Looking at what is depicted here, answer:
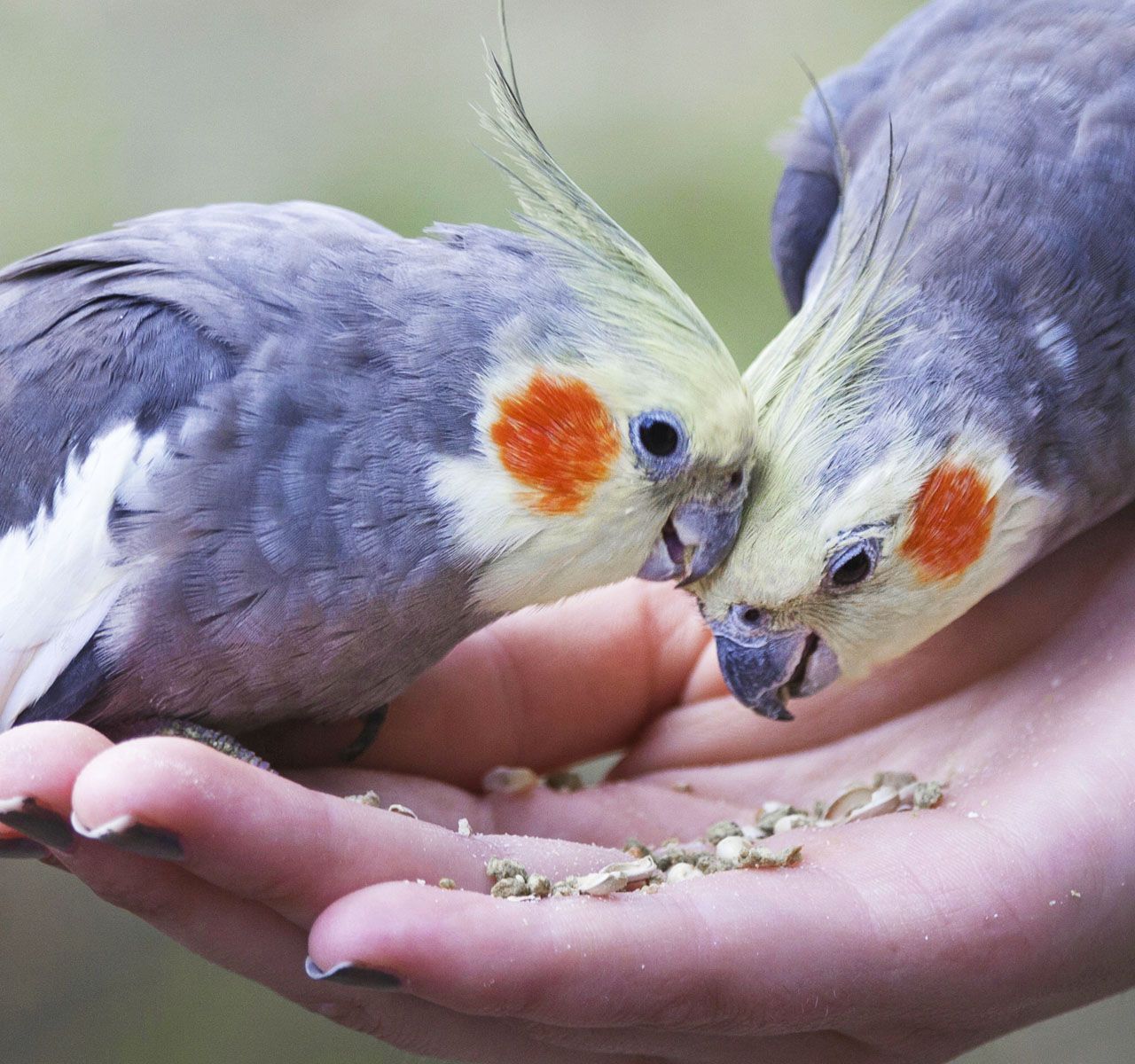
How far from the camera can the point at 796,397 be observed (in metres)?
2.18

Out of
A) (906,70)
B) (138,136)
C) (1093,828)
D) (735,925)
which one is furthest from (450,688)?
(138,136)

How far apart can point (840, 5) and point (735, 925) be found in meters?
4.30

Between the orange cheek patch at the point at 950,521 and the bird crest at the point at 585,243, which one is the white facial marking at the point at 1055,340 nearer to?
the orange cheek patch at the point at 950,521

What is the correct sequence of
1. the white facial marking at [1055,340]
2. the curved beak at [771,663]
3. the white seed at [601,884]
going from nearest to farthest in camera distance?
the white seed at [601,884]
the white facial marking at [1055,340]
the curved beak at [771,663]

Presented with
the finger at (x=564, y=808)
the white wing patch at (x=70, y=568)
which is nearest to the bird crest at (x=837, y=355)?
the finger at (x=564, y=808)

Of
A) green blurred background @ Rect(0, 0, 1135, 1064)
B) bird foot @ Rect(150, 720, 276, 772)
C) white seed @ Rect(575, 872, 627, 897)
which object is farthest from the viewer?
green blurred background @ Rect(0, 0, 1135, 1064)

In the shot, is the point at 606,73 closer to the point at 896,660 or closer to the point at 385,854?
the point at 896,660

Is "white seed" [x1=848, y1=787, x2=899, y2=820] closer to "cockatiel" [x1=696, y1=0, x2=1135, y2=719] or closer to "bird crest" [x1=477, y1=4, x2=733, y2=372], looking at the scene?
"cockatiel" [x1=696, y1=0, x2=1135, y2=719]

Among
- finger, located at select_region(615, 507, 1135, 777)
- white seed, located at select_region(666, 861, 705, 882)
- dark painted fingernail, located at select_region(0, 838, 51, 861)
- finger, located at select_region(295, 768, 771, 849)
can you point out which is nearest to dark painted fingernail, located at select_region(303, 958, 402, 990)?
dark painted fingernail, located at select_region(0, 838, 51, 861)

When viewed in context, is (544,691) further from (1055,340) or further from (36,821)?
(36,821)

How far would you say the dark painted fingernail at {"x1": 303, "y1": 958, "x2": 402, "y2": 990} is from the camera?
4.56 ft

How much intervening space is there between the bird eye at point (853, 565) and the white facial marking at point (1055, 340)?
1.64ft

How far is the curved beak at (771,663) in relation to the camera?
7.66 feet

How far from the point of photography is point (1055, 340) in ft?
7.32
